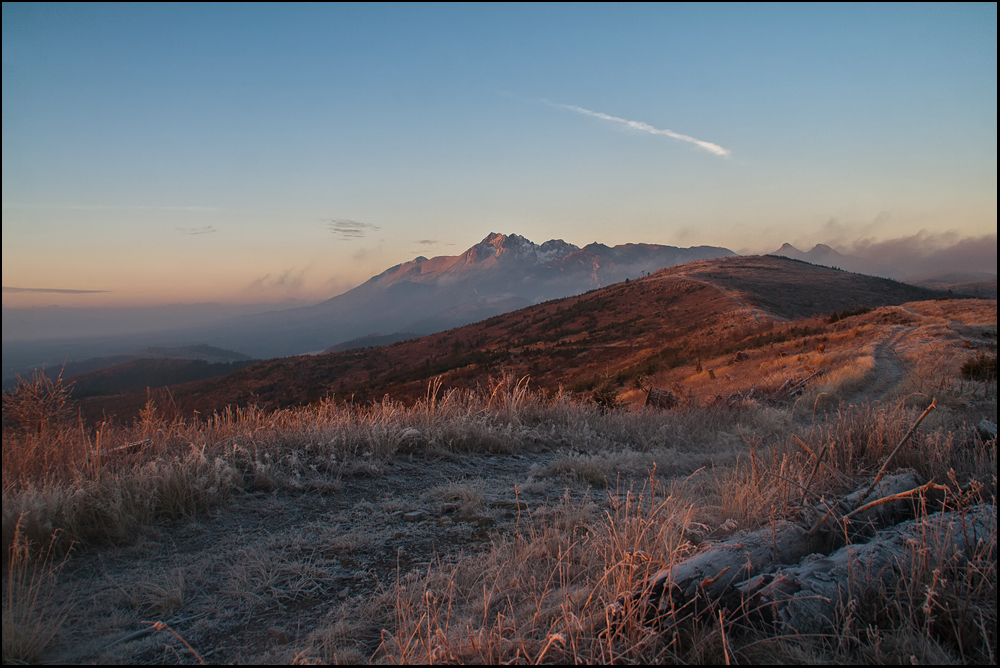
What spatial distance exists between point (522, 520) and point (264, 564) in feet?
5.48

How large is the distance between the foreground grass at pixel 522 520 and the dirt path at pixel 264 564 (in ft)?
0.27

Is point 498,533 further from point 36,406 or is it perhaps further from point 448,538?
point 36,406

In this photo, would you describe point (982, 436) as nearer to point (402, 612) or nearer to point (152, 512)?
point (402, 612)

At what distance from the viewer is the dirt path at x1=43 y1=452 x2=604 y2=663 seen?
214 cm

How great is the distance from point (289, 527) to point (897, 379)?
13.4 metres

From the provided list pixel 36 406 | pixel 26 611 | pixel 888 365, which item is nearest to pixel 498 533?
pixel 26 611

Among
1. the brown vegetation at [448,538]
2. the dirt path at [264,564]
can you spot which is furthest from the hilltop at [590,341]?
the dirt path at [264,564]

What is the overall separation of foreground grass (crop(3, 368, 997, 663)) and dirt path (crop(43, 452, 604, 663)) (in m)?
0.08

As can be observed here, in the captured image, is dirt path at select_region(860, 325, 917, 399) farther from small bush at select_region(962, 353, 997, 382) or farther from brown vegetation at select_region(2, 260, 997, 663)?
brown vegetation at select_region(2, 260, 997, 663)

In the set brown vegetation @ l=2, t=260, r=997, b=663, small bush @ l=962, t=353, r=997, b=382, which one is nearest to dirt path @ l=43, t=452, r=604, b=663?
brown vegetation @ l=2, t=260, r=997, b=663

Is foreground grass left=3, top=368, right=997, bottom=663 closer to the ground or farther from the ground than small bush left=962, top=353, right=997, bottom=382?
farther from the ground

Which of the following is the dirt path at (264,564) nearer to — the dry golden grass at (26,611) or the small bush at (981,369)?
the dry golden grass at (26,611)

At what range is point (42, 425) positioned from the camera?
3955mm

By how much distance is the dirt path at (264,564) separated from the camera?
2.14m
